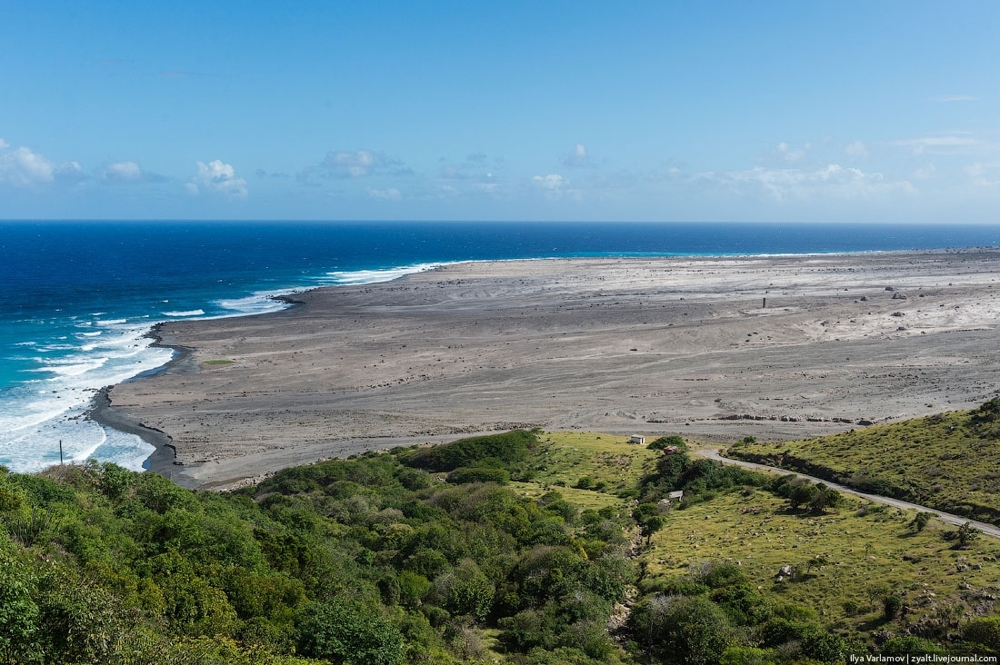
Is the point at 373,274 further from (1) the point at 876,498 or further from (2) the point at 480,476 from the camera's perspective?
(1) the point at 876,498

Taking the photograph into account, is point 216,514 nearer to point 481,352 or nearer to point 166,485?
point 166,485

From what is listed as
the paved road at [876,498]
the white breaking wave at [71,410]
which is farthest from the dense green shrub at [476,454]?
the white breaking wave at [71,410]

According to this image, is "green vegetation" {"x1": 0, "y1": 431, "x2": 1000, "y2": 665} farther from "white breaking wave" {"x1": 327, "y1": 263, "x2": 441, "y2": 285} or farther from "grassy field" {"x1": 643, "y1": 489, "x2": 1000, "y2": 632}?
"white breaking wave" {"x1": 327, "y1": 263, "x2": 441, "y2": 285}

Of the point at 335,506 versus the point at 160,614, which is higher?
the point at 160,614

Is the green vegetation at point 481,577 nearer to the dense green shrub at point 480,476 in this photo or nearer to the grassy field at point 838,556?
the grassy field at point 838,556

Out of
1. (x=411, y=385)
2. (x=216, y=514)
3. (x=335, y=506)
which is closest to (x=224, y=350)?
(x=411, y=385)

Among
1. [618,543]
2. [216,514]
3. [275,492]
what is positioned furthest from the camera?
[275,492]

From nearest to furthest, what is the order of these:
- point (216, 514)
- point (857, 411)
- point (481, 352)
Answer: point (216, 514), point (857, 411), point (481, 352)
